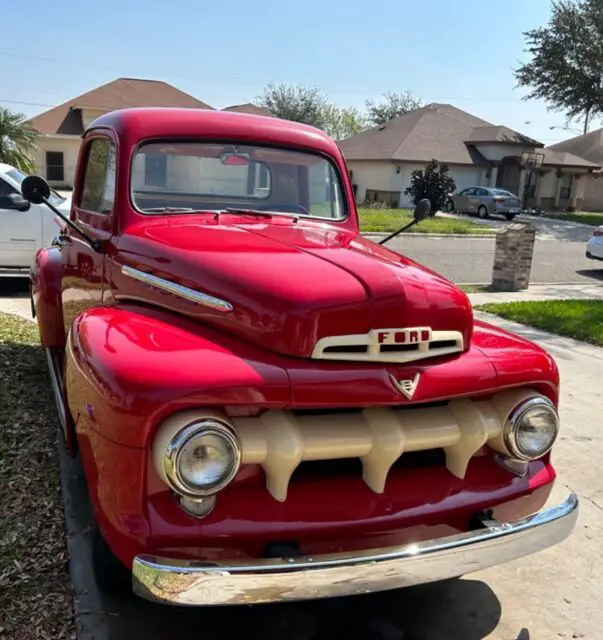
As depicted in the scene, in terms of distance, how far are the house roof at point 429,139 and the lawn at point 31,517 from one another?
90.0 feet

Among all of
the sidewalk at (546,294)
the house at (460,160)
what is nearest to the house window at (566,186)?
the house at (460,160)

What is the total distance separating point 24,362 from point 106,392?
3.66 m

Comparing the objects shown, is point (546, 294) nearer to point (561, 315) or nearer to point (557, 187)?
point (561, 315)

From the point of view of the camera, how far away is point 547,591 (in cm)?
303

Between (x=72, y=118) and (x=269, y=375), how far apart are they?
31136 millimetres

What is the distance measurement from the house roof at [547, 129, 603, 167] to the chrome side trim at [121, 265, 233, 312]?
42.8 m

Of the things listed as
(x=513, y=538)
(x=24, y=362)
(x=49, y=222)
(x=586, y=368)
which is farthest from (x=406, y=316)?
(x=49, y=222)

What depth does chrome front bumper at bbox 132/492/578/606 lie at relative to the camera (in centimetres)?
197

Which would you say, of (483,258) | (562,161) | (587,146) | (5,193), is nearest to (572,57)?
(562,161)

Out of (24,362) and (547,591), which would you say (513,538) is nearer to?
(547,591)

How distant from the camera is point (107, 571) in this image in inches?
97.0

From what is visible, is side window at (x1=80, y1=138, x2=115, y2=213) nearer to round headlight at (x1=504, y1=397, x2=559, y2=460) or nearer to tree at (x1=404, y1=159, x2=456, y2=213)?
round headlight at (x1=504, y1=397, x2=559, y2=460)

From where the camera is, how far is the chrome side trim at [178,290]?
2.61m

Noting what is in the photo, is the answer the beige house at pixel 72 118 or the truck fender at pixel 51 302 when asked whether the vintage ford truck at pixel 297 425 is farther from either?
the beige house at pixel 72 118
